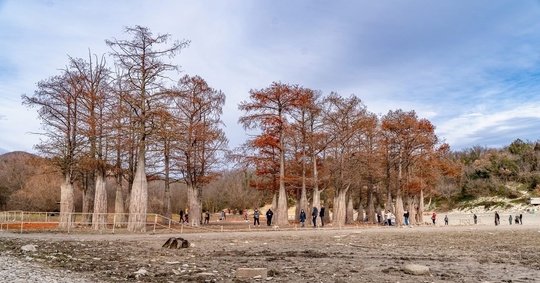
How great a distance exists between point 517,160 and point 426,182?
156ft

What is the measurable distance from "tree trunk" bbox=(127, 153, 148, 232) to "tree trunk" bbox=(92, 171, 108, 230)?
9.94 feet

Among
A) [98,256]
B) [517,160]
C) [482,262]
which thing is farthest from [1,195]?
[517,160]

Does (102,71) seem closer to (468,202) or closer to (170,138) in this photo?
(170,138)

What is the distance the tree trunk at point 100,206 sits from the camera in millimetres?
31344

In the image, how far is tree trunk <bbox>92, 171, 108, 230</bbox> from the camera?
3134 cm

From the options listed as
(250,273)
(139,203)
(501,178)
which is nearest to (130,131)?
(139,203)

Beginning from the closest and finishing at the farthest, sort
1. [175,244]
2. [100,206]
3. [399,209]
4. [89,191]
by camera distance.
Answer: [175,244] → [100,206] → [89,191] → [399,209]

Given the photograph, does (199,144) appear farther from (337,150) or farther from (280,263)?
(280,263)

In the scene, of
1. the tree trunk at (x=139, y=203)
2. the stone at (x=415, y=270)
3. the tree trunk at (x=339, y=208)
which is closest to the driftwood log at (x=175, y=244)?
the stone at (x=415, y=270)

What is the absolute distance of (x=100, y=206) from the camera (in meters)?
32.7

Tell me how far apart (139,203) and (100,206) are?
5051 mm

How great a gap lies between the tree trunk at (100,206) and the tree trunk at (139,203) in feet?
9.94

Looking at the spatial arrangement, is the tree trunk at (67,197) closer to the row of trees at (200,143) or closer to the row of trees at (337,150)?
the row of trees at (200,143)

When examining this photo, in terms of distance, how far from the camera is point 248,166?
4444 cm
